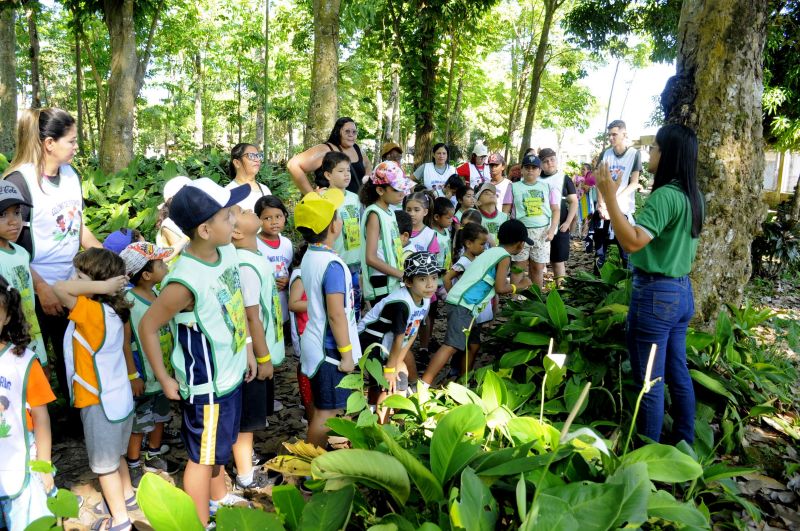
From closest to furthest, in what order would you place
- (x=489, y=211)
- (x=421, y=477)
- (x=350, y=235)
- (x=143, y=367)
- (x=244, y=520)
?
(x=244, y=520), (x=421, y=477), (x=143, y=367), (x=350, y=235), (x=489, y=211)

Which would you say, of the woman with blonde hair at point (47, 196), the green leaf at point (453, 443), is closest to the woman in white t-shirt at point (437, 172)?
the woman with blonde hair at point (47, 196)

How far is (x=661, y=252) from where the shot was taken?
122 inches

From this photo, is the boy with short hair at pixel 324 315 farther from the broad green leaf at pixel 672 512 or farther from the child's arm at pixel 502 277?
the broad green leaf at pixel 672 512

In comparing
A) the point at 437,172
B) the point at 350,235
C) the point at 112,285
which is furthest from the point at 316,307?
the point at 437,172

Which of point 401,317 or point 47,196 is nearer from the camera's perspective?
point 47,196

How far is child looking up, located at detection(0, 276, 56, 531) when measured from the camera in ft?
7.52

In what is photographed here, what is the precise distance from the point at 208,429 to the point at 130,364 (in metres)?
0.78

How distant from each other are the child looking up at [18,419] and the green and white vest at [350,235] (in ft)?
7.94

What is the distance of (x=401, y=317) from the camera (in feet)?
12.1

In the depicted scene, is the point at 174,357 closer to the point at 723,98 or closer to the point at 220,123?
the point at 723,98

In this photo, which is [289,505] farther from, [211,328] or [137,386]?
A: [137,386]

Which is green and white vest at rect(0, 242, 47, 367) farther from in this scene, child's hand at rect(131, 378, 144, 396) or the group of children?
child's hand at rect(131, 378, 144, 396)

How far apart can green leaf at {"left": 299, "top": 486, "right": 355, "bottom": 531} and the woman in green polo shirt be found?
6.51 ft

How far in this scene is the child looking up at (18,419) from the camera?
2291 millimetres
